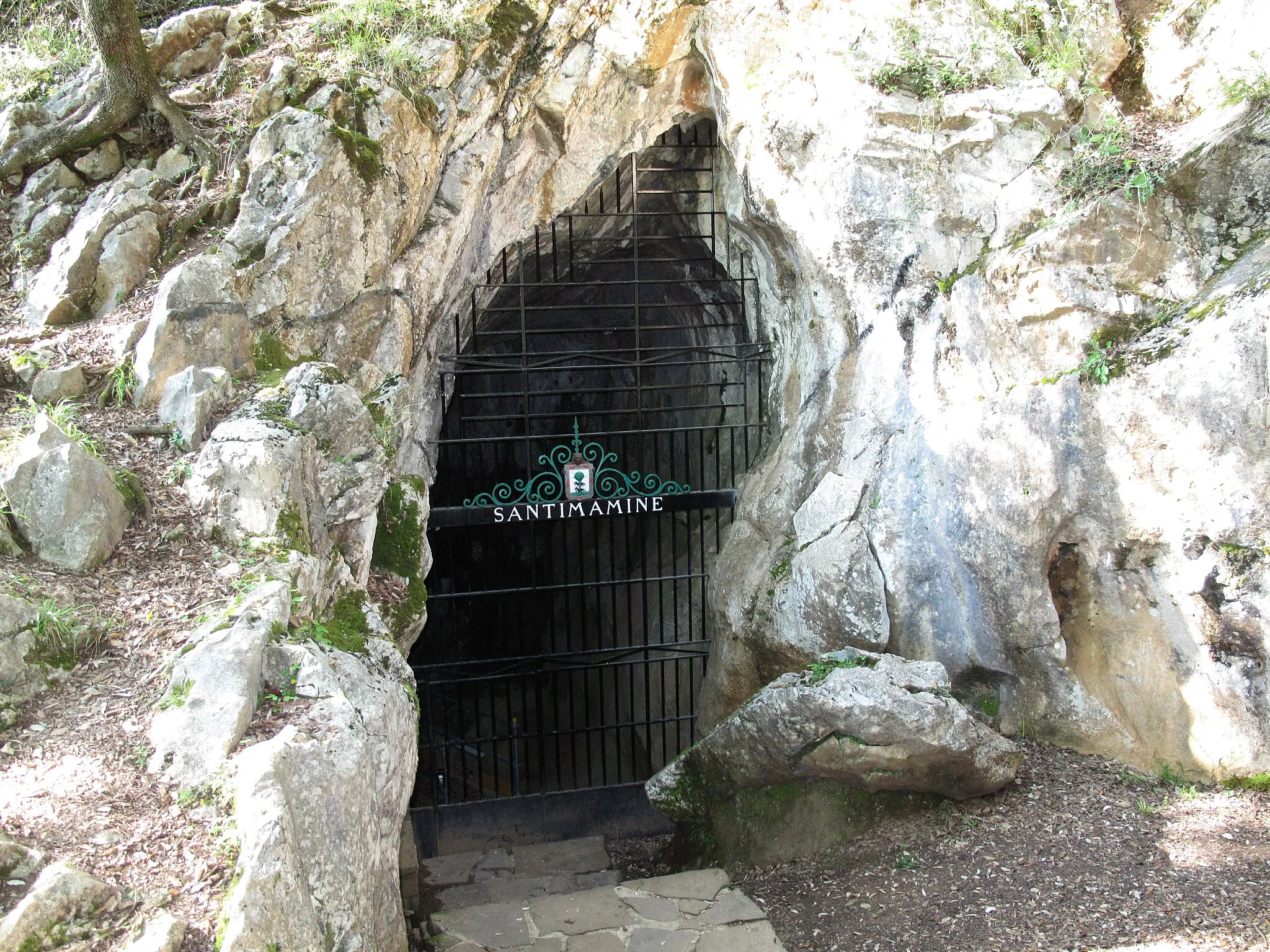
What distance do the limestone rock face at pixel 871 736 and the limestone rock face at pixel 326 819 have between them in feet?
6.31

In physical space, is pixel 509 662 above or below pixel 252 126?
below

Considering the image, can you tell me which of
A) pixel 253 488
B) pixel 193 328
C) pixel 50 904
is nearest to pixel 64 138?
pixel 193 328

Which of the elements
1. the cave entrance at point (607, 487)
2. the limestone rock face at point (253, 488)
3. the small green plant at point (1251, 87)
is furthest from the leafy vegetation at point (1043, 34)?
the limestone rock face at point (253, 488)

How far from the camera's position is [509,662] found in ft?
24.8

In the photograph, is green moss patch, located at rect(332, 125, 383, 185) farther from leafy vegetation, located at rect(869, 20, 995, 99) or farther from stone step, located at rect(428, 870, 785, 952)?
stone step, located at rect(428, 870, 785, 952)

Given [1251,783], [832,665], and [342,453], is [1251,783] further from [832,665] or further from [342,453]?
[342,453]

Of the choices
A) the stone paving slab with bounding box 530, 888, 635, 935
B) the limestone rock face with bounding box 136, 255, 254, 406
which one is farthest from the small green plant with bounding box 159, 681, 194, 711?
the stone paving slab with bounding box 530, 888, 635, 935

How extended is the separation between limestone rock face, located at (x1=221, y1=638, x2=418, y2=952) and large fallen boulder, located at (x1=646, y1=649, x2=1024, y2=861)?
193 cm

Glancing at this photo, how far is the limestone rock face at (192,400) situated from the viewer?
4578mm

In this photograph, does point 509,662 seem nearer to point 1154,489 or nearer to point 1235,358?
point 1154,489

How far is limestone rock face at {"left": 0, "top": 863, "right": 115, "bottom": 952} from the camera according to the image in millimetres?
2463

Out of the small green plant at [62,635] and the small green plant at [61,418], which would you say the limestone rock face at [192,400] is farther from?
the small green plant at [62,635]

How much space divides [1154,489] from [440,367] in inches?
177

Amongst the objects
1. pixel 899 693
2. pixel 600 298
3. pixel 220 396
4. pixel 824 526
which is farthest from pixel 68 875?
pixel 600 298
